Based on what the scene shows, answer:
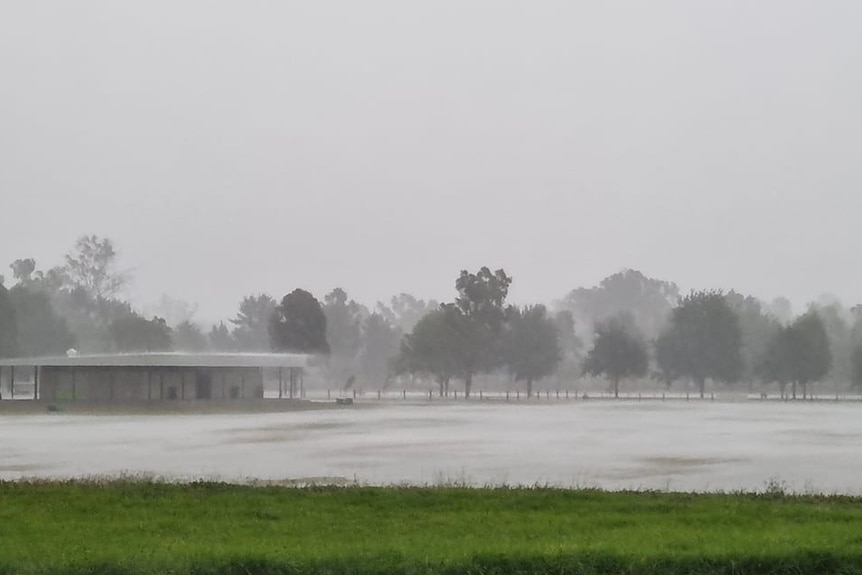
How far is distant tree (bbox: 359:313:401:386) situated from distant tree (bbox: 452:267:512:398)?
45.1m

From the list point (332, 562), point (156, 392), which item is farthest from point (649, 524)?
point (156, 392)

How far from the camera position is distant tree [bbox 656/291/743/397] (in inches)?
3745

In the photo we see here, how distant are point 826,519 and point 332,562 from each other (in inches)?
256

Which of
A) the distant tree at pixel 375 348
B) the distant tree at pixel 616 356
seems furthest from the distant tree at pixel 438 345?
the distant tree at pixel 375 348

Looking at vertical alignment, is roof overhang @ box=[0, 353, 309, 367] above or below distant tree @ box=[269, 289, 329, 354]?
below

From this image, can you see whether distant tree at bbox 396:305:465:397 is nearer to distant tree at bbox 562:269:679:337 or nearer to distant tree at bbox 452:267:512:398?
distant tree at bbox 452:267:512:398

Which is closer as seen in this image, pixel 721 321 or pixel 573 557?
pixel 573 557

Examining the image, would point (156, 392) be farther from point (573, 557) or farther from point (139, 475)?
point (573, 557)

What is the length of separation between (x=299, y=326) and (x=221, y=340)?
2415 inches

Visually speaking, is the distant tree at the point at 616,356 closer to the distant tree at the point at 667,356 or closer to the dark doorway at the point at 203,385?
the distant tree at the point at 667,356

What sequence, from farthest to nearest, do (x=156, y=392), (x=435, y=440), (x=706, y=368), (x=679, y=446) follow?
(x=706, y=368) < (x=156, y=392) < (x=435, y=440) < (x=679, y=446)

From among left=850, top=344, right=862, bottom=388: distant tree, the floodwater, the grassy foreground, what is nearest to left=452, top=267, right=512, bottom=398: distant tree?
left=850, top=344, right=862, bottom=388: distant tree

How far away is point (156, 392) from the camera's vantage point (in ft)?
226

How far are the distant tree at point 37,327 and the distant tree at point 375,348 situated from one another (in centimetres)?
4352
